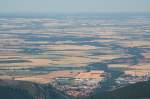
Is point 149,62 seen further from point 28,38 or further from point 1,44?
point 28,38

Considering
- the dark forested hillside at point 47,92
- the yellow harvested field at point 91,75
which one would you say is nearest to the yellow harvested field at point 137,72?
the yellow harvested field at point 91,75

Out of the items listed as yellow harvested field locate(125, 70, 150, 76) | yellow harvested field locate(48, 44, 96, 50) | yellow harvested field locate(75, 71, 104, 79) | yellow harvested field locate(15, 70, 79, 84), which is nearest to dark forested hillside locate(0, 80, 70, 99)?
yellow harvested field locate(15, 70, 79, 84)

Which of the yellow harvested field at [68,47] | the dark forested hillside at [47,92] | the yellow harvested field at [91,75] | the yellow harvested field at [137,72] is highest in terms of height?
the yellow harvested field at [68,47]

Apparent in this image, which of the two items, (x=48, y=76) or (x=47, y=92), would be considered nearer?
(x=47, y=92)

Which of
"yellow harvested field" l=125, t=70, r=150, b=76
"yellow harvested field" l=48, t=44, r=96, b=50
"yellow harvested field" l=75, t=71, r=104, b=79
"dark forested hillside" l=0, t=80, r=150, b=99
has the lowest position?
"yellow harvested field" l=75, t=71, r=104, b=79

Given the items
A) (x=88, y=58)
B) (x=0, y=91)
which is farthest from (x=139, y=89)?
(x=88, y=58)

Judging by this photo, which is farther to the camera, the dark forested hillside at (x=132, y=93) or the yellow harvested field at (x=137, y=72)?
the yellow harvested field at (x=137, y=72)

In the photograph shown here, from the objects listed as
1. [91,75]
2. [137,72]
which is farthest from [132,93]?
[137,72]

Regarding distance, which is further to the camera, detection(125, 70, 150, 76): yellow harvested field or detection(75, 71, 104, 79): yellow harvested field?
detection(125, 70, 150, 76): yellow harvested field

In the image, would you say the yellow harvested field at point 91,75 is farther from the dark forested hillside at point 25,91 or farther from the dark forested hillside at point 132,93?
the dark forested hillside at point 132,93

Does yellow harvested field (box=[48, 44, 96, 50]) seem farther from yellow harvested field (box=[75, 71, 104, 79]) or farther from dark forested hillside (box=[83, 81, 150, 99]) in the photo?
dark forested hillside (box=[83, 81, 150, 99])

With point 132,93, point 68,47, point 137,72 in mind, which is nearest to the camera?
point 132,93

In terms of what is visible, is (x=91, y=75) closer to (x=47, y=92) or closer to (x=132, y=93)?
(x=47, y=92)
